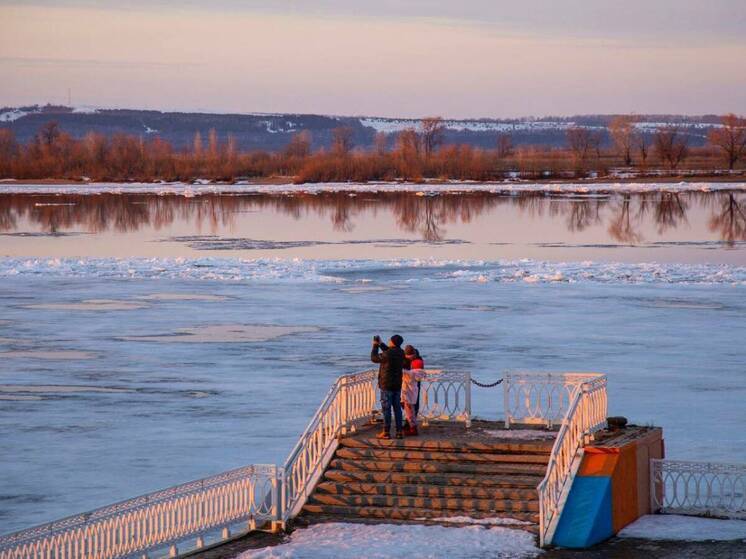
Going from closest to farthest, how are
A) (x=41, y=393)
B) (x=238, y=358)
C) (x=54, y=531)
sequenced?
1. (x=54, y=531)
2. (x=41, y=393)
3. (x=238, y=358)

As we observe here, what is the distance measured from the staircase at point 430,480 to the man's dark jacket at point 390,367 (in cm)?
72

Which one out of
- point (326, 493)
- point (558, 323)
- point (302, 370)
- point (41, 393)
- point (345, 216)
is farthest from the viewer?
point (345, 216)

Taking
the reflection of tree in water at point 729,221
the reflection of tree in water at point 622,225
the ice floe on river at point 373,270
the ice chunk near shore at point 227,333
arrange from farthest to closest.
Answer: the reflection of tree in water at point 622,225
the reflection of tree in water at point 729,221
the ice floe on river at point 373,270
the ice chunk near shore at point 227,333

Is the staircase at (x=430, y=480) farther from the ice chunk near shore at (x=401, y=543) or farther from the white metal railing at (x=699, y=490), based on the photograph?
the white metal railing at (x=699, y=490)

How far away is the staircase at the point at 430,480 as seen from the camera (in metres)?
16.7

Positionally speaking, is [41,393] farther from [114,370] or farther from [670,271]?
[670,271]

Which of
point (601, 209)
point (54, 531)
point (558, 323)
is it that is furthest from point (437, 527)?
point (601, 209)

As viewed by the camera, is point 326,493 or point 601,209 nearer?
point 326,493

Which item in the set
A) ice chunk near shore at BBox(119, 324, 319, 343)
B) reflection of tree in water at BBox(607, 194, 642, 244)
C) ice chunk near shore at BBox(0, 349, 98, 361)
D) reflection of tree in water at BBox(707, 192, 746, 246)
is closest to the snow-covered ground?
reflection of tree in water at BBox(607, 194, 642, 244)

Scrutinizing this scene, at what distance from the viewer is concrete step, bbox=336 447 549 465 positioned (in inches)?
680

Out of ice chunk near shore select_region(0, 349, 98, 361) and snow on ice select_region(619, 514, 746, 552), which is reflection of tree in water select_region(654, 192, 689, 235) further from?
snow on ice select_region(619, 514, 746, 552)

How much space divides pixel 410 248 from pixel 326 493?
41160mm

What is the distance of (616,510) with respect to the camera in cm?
1645

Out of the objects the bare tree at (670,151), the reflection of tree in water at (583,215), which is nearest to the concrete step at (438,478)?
the reflection of tree in water at (583,215)
